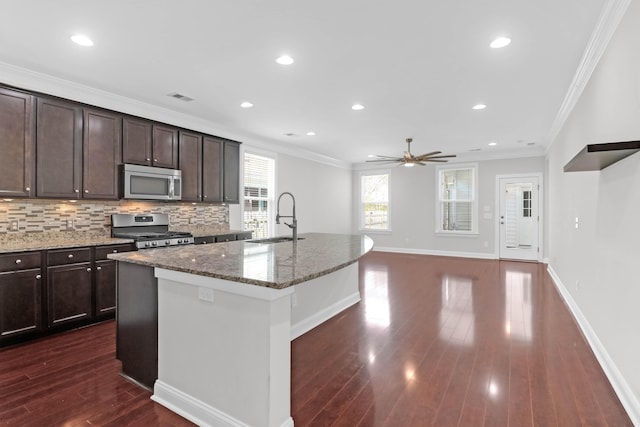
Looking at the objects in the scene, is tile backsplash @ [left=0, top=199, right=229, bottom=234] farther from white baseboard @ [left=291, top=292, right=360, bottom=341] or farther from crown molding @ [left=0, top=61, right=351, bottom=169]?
white baseboard @ [left=291, top=292, right=360, bottom=341]

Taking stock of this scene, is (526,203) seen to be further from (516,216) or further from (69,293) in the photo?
(69,293)

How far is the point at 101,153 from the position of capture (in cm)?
383

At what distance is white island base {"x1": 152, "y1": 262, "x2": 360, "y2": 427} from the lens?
5.52 feet

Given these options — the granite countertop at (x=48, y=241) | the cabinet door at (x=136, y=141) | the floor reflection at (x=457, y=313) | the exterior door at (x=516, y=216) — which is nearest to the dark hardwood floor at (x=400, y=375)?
the floor reflection at (x=457, y=313)

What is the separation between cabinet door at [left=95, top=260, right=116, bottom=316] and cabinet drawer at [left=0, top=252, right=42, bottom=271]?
20.5 inches

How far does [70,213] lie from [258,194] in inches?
123

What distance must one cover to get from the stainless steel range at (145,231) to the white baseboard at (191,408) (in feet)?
7.04

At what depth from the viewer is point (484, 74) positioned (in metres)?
3.38

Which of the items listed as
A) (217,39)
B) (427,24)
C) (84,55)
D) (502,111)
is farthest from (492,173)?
(84,55)

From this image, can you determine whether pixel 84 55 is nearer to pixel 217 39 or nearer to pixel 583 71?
pixel 217 39

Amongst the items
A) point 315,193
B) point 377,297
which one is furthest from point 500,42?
point 315,193

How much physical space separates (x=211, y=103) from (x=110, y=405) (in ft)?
11.3

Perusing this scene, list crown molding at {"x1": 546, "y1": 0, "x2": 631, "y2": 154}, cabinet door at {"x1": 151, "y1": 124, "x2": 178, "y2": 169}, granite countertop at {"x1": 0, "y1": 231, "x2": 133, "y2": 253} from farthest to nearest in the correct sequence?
1. cabinet door at {"x1": 151, "y1": 124, "x2": 178, "y2": 169}
2. granite countertop at {"x1": 0, "y1": 231, "x2": 133, "y2": 253}
3. crown molding at {"x1": 546, "y1": 0, "x2": 631, "y2": 154}

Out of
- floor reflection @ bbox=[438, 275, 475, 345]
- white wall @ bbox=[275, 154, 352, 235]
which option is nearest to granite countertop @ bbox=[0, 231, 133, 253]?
white wall @ bbox=[275, 154, 352, 235]
